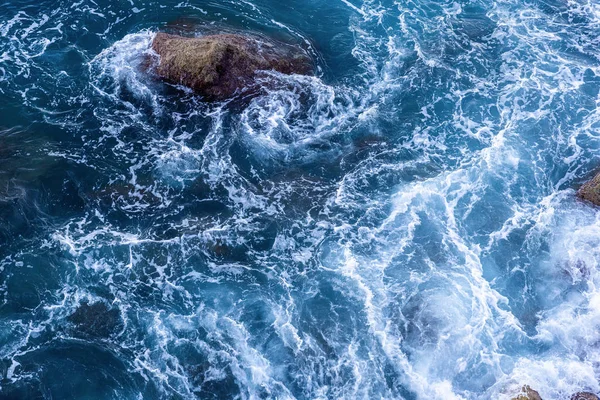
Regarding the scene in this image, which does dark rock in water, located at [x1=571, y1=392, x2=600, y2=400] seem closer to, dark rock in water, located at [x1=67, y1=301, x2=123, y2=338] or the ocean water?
the ocean water

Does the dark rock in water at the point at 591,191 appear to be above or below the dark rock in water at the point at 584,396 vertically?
above

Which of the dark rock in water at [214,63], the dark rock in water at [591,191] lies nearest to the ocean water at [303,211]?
the dark rock in water at [591,191]

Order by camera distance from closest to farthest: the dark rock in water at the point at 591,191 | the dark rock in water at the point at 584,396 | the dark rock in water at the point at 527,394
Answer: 1. the dark rock in water at the point at 527,394
2. the dark rock in water at the point at 584,396
3. the dark rock in water at the point at 591,191

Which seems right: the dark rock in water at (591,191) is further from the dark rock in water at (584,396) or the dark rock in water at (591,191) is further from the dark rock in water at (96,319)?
the dark rock in water at (96,319)

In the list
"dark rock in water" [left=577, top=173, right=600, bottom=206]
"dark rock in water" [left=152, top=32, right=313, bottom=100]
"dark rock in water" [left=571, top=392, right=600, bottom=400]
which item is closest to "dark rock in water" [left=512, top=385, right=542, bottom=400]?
"dark rock in water" [left=571, top=392, right=600, bottom=400]

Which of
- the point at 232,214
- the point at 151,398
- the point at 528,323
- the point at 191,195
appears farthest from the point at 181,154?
the point at 528,323

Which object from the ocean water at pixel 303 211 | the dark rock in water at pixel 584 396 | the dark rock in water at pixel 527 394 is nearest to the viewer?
the dark rock in water at pixel 527 394

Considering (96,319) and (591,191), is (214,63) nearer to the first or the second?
(96,319)
